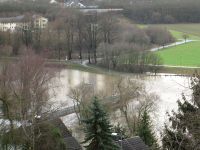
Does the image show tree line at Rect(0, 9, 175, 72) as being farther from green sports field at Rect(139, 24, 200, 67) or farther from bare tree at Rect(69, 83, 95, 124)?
bare tree at Rect(69, 83, 95, 124)

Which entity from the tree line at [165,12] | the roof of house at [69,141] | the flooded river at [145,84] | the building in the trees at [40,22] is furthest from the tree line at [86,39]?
the roof of house at [69,141]

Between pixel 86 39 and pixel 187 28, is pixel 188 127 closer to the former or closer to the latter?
pixel 86 39

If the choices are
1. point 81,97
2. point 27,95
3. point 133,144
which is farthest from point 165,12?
point 133,144

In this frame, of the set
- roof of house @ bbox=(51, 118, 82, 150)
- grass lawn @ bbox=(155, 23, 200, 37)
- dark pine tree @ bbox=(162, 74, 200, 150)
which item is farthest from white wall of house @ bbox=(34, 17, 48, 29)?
dark pine tree @ bbox=(162, 74, 200, 150)

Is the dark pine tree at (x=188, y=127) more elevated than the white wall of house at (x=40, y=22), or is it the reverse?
the white wall of house at (x=40, y=22)

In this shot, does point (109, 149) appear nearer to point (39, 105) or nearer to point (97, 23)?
point (39, 105)

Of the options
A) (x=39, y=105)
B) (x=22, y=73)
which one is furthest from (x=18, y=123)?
(x=22, y=73)

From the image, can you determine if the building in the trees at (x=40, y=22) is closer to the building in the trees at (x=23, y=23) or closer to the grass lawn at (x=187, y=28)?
the building in the trees at (x=23, y=23)
